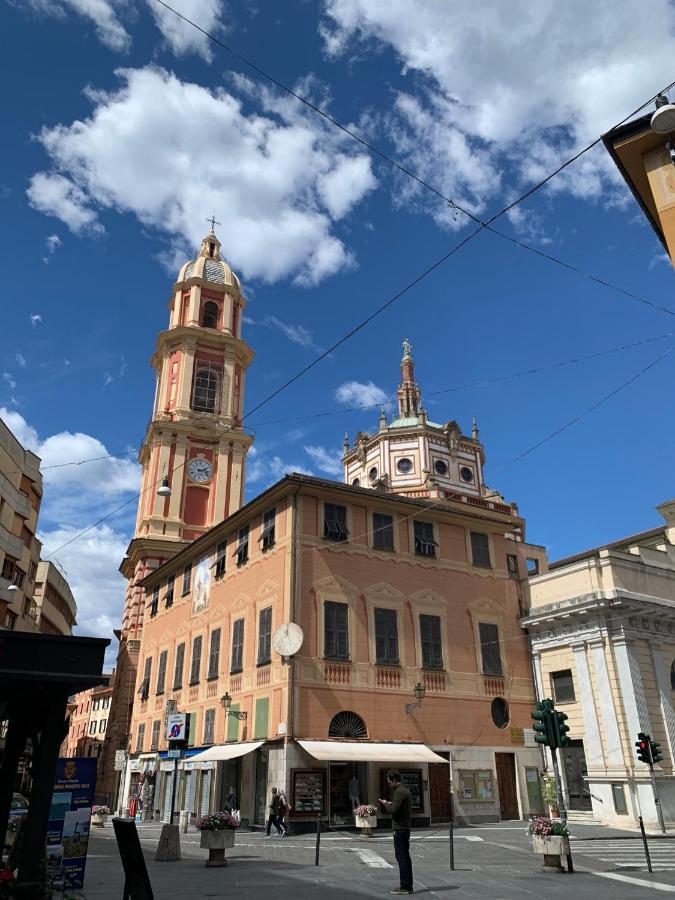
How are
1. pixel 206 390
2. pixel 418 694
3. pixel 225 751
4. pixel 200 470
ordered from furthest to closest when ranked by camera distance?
1. pixel 206 390
2. pixel 200 470
3. pixel 418 694
4. pixel 225 751

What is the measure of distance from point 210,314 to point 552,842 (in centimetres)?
4623

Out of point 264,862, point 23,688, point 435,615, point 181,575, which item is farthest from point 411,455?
point 23,688

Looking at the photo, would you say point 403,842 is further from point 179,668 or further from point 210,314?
point 210,314

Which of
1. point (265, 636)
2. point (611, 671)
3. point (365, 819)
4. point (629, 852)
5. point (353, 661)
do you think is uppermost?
point (265, 636)

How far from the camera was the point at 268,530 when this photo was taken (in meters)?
26.5

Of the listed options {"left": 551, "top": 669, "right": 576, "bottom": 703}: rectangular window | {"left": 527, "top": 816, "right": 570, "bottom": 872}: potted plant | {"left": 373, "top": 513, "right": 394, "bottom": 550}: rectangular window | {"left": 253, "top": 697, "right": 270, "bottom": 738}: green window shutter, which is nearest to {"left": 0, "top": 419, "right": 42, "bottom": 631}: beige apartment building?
{"left": 253, "top": 697, "right": 270, "bottom": 738}: green window shutter

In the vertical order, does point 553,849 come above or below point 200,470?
below

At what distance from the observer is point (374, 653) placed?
24781mm

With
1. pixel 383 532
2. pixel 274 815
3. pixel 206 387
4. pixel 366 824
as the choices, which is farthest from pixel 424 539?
pixel 206 387

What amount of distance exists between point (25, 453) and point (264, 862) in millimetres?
30204

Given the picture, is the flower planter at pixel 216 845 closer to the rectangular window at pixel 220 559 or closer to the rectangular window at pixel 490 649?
the rectangular window at pixel 490 649

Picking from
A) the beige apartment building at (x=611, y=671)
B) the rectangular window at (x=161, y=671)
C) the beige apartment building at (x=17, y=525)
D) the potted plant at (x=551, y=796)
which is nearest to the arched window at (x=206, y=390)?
the beige apartment building at (x=17, y=525)

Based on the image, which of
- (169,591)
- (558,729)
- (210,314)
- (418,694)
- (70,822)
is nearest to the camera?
(70,822)

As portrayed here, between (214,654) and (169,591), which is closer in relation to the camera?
(214,654)
